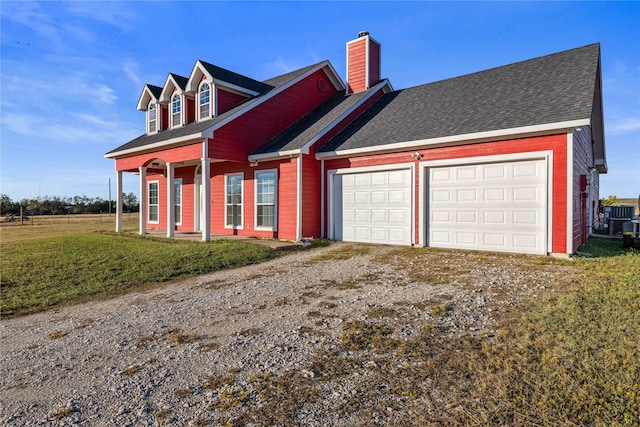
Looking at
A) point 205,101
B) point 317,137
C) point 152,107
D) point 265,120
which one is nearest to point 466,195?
point 317,137

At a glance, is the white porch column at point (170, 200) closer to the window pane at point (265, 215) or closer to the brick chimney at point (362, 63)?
the window pane at point (265, 215)

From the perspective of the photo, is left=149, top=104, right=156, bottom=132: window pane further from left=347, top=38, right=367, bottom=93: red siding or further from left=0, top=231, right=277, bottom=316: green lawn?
left=347, top=38, right=367, bottom=93: red siding

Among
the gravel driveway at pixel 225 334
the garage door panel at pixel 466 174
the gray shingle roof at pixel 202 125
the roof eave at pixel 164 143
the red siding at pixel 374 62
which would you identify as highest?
the red siding at pixel 374 62

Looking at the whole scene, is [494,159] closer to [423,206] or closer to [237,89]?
[423,206]

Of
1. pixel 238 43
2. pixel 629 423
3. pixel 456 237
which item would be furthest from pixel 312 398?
pixel 238 43

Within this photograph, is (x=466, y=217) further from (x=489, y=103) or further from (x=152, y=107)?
(x=152, y=107)

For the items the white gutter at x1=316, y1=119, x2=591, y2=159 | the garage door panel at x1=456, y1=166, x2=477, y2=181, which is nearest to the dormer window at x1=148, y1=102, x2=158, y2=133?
the white gutter at x1=316, y1=119, x2=591, y2=159

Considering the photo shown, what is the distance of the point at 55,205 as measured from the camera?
146 feet

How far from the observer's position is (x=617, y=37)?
1008 centimetres

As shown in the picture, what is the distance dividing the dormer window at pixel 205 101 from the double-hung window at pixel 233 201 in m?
2.61

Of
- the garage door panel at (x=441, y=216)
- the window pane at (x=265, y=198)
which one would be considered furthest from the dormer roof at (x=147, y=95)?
the garage door panel at (x=441, y=216)

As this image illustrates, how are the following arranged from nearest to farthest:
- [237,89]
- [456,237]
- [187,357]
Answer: [187,357] → [456,237] → [237,89]

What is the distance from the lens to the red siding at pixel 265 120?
12.3 meters

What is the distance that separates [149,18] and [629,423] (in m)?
11.3
